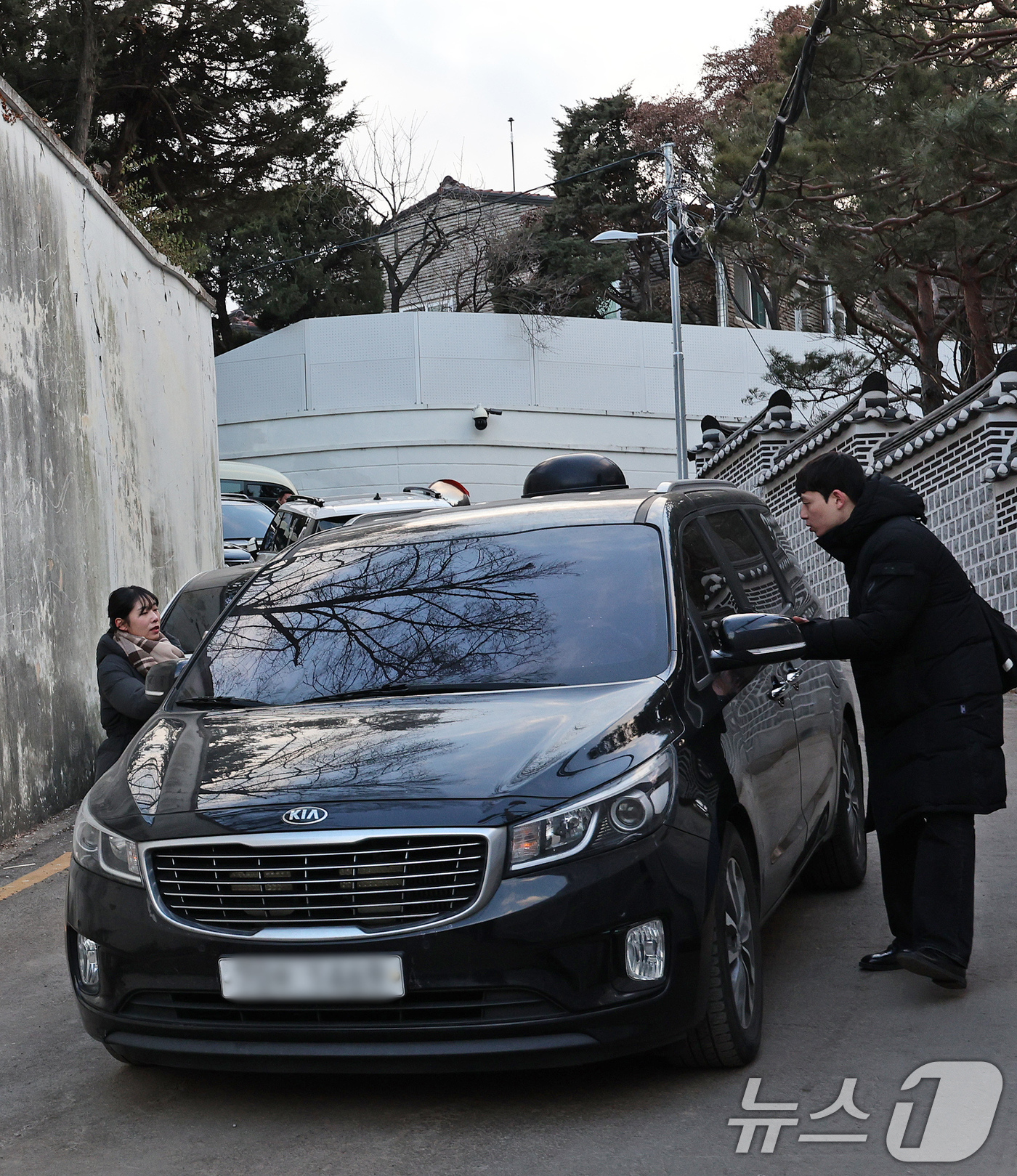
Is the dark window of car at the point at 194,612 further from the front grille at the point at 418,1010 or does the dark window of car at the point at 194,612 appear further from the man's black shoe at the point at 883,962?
the front grille at the point at 418,1010

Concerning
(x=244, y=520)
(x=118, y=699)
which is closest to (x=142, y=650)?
(x=118, y=699)

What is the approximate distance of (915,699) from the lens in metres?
4.79

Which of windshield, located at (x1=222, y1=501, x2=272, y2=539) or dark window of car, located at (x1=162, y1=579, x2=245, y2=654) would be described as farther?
windshield, located at (x1=222, y1=501, x2=272, y2=539)

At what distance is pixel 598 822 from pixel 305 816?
74 centimetres

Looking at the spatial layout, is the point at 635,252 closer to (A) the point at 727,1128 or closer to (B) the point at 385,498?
(B) the point at 385,498

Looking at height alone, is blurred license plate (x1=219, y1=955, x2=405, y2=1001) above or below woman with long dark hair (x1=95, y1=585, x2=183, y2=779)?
below

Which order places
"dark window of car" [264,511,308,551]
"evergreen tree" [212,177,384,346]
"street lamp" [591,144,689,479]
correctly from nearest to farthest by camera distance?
"dark window of car" [264,511,308,551] < "street lamp" [591,144,689,479] < "evergreen tree" [212,177,384,346]

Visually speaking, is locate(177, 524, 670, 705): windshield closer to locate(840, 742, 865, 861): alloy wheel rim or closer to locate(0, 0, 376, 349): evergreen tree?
locate(840, 742, 865, 861): alloy wheel rim

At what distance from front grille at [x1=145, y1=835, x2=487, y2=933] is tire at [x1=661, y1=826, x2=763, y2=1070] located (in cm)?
72

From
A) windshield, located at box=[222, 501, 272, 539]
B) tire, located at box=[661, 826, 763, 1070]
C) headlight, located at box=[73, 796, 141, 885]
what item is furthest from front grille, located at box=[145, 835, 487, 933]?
windshield, located at box=[222, 501, 272, 539]

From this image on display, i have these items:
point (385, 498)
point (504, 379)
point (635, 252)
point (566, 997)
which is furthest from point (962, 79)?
point (635, 252)

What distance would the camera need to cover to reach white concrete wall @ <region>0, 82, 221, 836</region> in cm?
894

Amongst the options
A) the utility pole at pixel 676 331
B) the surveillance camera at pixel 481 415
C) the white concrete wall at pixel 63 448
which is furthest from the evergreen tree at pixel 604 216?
the white concrete wall at pixel 63 448

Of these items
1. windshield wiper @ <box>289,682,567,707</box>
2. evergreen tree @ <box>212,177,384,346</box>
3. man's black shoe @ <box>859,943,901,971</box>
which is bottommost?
man's black shoe @ <box>859,943,901,971</box>
